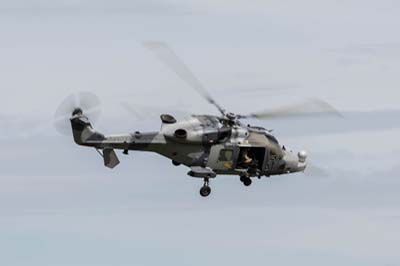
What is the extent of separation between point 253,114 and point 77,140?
13287 millimetres

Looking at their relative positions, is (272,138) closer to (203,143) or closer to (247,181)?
(247,181)

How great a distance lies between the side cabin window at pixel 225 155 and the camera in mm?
107500

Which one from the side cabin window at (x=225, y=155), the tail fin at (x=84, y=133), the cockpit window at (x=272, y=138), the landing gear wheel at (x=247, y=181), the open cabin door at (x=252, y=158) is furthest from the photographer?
the cockpit window at (x=272, y=138)

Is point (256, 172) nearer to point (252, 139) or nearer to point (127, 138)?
point (252, 139)

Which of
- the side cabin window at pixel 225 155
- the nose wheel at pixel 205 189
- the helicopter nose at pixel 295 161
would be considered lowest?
the nose wheel at pixel 205 189

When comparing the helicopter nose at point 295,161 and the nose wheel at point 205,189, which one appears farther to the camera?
the helicopter nose at point 295,161

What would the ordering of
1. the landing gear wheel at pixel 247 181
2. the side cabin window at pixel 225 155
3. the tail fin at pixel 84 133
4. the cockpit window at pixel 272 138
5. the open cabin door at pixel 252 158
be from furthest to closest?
the cockpit window at pixel 272 138
the landing gear wheel at pixel 247 181
the open cabin door at pixel 252 158
the side cabin window at pixel 225 155
the tail fin at pixel 84 133

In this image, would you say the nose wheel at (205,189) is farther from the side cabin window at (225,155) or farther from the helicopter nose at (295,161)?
the helicopter nose at (295,161)

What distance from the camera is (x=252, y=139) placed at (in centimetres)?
10919

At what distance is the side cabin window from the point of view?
10750cm

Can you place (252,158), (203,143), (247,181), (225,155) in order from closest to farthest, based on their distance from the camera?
(203,143) → (225,155) → (252,158) → (247,181)

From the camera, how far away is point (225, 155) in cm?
10769

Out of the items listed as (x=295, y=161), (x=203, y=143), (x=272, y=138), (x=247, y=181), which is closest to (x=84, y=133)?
(x=203, y=143)

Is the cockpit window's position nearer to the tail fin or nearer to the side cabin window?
the side cabin window
